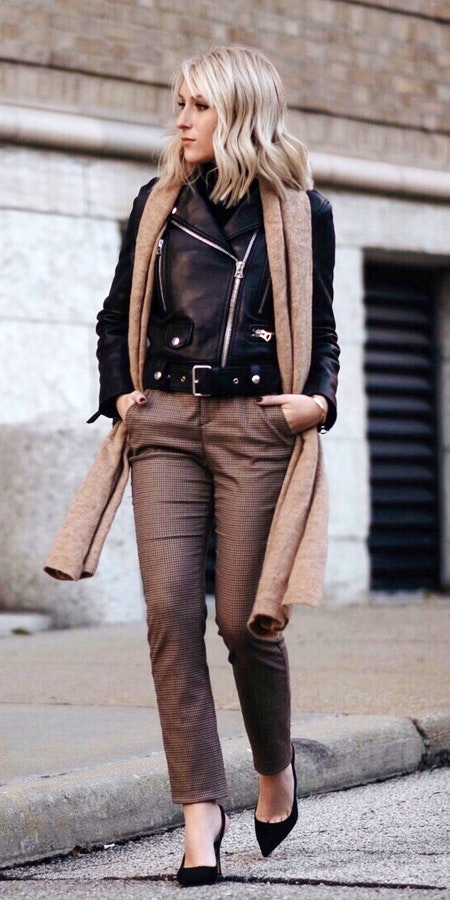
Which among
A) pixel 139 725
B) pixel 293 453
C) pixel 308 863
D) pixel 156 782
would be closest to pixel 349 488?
pixel 139 725

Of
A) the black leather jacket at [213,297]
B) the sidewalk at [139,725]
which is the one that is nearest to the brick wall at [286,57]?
the sidewalk at [139,725]

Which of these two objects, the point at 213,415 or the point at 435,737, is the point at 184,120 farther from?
the point at 435,737

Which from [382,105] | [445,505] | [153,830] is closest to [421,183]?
[382,105]

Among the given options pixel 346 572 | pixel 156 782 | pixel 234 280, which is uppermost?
pixel 234 280

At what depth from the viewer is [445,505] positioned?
40.8 ft

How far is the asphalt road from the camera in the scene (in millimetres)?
3939

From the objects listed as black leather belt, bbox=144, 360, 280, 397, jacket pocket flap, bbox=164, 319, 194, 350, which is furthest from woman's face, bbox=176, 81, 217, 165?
black leather belt, bbox=144, 360, 280, 397

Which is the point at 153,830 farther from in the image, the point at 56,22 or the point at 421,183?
the point at 421,183

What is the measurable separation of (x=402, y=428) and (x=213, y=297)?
Result: 324 inches

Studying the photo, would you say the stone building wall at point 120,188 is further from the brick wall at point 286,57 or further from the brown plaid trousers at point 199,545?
the brown plaid trousers at point 199,545

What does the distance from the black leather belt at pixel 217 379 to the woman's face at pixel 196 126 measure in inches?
20.0

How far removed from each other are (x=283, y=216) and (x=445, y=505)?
27.7 ft

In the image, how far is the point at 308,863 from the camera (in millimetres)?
4285

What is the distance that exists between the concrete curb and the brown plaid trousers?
578 mm
